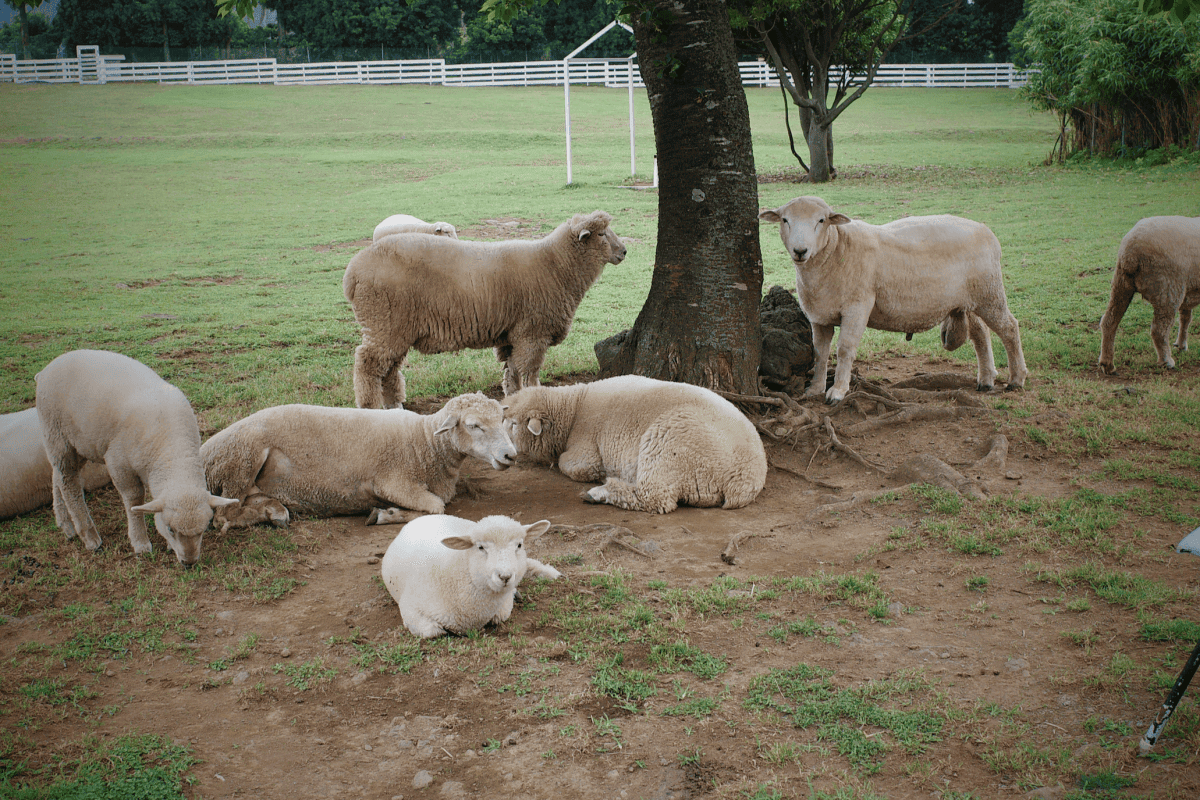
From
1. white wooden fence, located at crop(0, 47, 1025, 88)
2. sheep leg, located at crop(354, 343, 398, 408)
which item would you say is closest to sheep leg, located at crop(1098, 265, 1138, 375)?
sheep leg, located at crop(354, 343, 398, 408)

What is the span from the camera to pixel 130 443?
5121mm

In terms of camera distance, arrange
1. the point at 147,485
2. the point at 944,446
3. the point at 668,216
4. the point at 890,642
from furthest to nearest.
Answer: the point at 668,216, the point at 944,446, the point at 147,485, the point at 890,642

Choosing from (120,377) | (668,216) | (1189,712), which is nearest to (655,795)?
(1189,712)

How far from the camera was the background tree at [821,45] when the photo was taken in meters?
22.9

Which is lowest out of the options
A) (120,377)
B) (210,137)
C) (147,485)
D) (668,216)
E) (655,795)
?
(655,795)

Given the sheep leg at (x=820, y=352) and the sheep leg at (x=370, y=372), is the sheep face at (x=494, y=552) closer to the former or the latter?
the sheep leg at (x=370, y=372)

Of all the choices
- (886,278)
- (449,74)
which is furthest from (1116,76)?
(449,74)

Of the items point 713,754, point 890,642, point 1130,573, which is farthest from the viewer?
point 1130,573

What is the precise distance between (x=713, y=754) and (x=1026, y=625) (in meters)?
1.92

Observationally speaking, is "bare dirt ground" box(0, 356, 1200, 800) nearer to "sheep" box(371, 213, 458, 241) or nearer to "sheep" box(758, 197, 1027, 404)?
"sheep" box(758, 197, 1027, 404)

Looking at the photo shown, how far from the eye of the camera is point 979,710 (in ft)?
11.7

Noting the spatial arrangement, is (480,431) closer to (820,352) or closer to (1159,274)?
(820,352)

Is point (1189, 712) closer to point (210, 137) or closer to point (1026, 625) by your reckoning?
point (1026, 625)

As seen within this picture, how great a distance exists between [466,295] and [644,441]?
2380 millimetres
